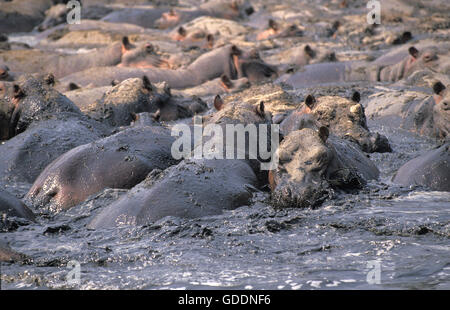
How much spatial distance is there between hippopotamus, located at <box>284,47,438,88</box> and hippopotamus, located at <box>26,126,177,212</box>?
6878 millimetres

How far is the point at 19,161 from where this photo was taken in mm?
7852

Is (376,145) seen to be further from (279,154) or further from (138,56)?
(138,56)

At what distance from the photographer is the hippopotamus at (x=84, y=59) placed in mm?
15000

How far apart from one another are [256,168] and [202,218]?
1263 millimetres

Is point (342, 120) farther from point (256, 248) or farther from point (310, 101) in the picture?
point (256, 248)

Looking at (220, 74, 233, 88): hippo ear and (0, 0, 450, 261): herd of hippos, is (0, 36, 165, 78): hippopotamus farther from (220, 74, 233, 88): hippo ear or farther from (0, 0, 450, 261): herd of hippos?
(220, 74, 233, 88): hippo ear

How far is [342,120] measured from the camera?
27.9 feet

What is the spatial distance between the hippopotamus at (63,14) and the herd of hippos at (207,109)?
1.33 metres

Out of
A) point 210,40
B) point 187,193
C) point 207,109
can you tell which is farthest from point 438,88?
point 210,40

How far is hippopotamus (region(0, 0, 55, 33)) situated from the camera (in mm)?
23641

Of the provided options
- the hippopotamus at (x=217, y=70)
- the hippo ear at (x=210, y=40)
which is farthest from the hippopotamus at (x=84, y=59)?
the hippo ear at (x=210, y=40)

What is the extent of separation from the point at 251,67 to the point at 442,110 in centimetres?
625

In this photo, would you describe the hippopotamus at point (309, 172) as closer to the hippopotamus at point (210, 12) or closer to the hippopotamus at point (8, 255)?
the hippopotamus at point (8, 255)
